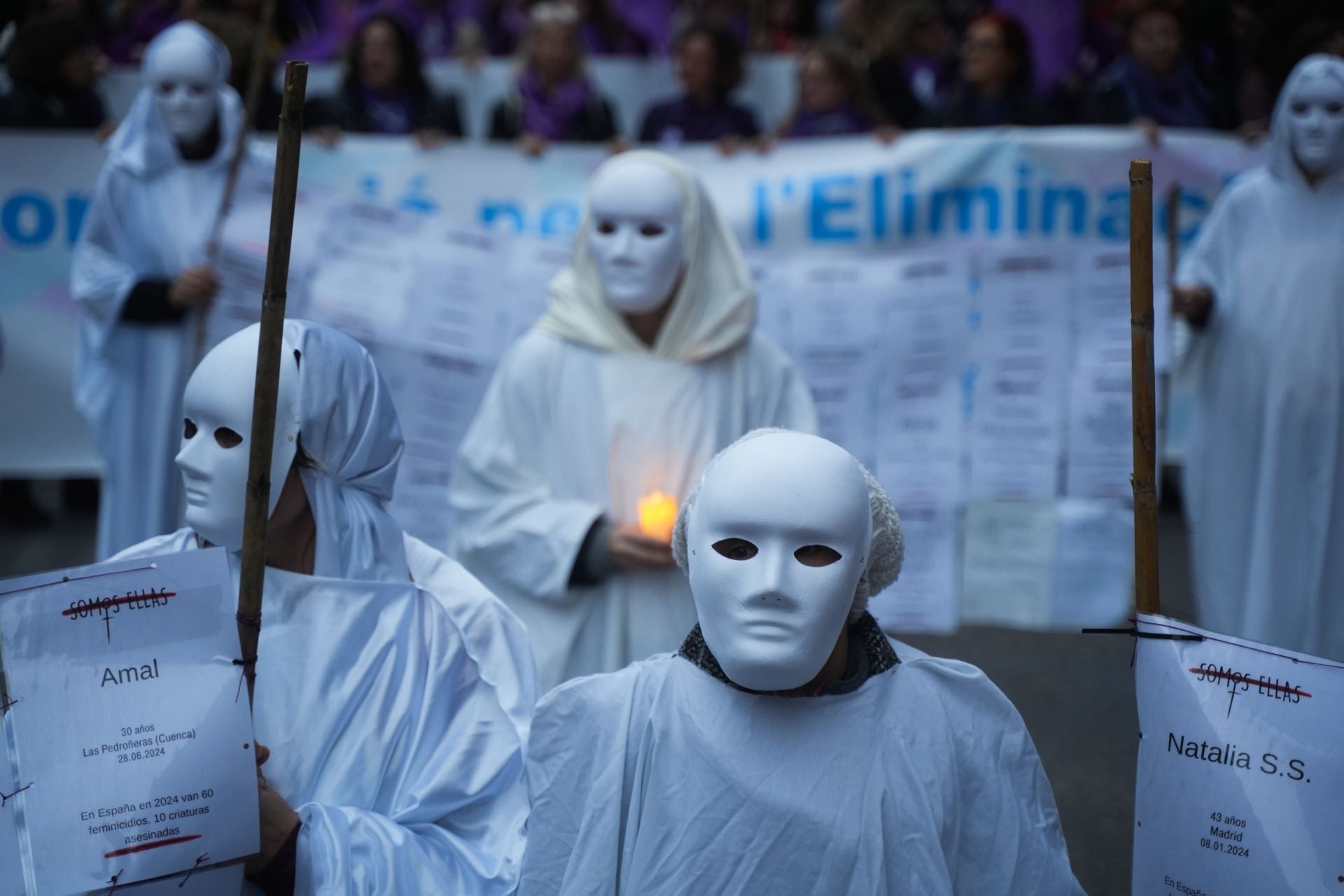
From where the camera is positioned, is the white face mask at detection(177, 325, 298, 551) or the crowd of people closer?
the white face mask at detection(177, 325, 298, 551)

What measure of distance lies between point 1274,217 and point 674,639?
280cm

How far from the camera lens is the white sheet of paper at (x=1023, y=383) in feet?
21.0

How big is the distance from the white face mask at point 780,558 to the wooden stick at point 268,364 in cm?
69

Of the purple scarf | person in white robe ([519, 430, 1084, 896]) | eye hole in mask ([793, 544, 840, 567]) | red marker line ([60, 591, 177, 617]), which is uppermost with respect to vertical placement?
the purple scarf

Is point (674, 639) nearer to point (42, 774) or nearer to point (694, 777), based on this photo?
point (694, 777)

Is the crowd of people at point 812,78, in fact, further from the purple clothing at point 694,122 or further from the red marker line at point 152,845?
the red marker line at point 152,845

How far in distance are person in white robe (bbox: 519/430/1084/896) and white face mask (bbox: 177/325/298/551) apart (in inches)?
26.1

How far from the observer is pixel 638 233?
4453mm

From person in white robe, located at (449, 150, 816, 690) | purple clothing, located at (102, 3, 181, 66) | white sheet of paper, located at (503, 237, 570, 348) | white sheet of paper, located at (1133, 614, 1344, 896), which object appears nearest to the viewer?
white sheet of paper, located at (1133, 614, 1344, 896)

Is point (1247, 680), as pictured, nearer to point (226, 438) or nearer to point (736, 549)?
point (736, 549)

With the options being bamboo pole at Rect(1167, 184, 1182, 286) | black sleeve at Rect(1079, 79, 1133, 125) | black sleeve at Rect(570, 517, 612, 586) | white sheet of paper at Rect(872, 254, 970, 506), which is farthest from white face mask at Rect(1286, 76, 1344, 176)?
black sleeve at Rect(570, 517, 612, 586)

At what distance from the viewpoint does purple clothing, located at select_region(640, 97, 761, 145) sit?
307 inches

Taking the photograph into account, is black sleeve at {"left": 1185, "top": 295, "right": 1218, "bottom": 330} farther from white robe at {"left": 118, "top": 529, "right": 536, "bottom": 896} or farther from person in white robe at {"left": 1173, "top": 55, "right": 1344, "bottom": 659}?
white robe at {"left": 118, "top": 529, "right": 536, "bottom": 896}

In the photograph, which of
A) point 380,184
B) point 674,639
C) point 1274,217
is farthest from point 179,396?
point 1274,217
